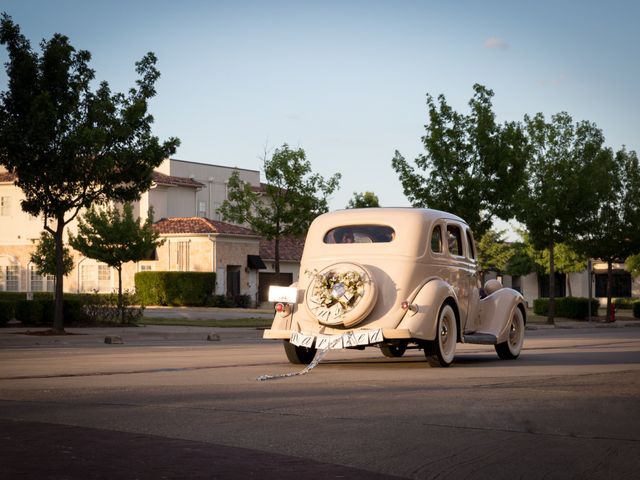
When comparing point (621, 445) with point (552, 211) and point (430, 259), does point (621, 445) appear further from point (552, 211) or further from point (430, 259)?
point (552, 211)

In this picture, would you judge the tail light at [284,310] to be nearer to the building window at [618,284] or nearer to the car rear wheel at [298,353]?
the car rear wheel at [298,353]

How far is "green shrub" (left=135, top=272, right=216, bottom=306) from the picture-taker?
186ft

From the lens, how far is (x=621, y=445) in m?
7.97

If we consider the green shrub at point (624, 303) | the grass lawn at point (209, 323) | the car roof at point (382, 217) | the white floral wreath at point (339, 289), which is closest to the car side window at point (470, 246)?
the car roof at point (382, 217)

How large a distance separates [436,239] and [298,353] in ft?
8.89

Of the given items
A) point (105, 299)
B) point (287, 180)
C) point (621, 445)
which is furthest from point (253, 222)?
point (621, 445)

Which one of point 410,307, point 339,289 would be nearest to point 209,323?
point 339,289

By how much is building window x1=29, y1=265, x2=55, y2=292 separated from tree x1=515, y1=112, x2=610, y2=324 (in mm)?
30848

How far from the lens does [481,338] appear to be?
16766 millimetres

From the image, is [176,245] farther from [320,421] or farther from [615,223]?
[320,421]

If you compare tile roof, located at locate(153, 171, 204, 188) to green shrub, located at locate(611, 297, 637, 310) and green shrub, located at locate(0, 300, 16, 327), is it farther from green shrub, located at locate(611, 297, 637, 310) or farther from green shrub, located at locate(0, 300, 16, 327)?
green shrub, located at locate(0, 300, 16, 327)

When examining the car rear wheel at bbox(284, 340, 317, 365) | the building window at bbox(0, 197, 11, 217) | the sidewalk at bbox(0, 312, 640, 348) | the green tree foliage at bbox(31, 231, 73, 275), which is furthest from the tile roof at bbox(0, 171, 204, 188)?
the car rear wheel at bbox(284, 340, 317, 365)

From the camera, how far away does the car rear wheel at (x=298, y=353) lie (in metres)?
15.8

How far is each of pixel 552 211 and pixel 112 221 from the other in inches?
797
